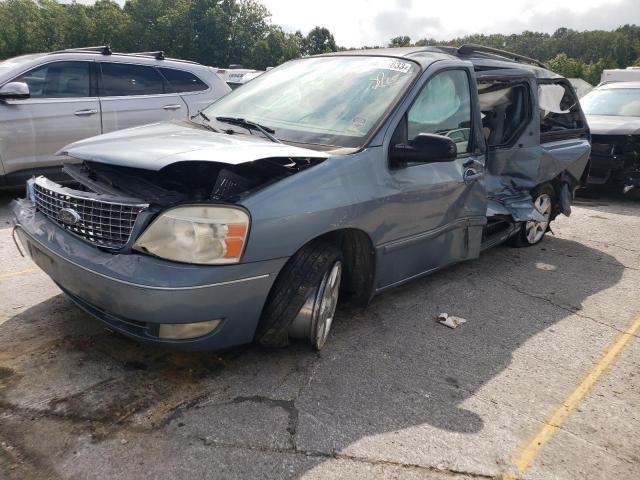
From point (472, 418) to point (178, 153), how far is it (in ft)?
6.37

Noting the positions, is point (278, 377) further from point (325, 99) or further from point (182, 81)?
point (182, 81)

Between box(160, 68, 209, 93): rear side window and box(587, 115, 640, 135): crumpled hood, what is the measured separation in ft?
19.7

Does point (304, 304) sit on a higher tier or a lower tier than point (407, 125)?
lower

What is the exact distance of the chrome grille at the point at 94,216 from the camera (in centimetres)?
261

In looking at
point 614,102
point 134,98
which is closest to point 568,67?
point 614,102

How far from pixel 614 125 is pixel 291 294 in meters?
7.74

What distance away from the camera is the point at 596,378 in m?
3.27

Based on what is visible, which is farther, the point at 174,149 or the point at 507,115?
the point at 507,115

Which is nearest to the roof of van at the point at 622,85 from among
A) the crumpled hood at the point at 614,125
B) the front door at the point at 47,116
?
the crumpled hood at the point at 614,125

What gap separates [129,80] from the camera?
6695 mm

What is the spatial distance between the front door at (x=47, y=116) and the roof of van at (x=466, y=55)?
3.29 metres

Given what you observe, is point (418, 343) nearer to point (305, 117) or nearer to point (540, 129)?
point (305, 117)

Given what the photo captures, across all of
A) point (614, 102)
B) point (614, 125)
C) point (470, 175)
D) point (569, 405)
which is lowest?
point (569, 405)

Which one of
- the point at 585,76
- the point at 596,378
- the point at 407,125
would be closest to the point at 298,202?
the point at 407,125
